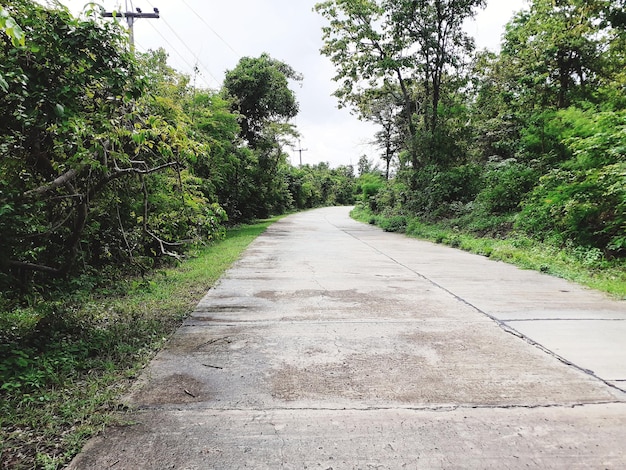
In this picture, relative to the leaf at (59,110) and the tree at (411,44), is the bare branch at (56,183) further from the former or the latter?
the tree at (411,44)

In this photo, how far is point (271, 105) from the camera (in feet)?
70.8

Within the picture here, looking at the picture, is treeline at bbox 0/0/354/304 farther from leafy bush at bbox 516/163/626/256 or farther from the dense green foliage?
leafy bush at bbox 516/163/626/256

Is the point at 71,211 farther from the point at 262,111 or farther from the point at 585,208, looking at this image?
the point at 262,111

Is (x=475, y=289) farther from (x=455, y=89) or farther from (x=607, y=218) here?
(x=455, y=89)

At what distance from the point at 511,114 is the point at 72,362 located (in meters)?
15.1

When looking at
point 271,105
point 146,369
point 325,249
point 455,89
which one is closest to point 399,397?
point 146,369

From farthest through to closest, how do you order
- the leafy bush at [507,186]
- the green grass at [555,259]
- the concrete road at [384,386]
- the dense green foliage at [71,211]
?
the leafy bush at [507,186], the green grass at [555,259], the dense green foliage at [71,211], the concrete road at [384,386]

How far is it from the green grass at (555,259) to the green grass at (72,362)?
231 inches

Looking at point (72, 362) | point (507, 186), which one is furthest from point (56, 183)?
point (507, 186)

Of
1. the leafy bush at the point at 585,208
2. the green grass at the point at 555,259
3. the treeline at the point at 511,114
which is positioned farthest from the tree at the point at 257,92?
the leafy bush at the point at 585,208

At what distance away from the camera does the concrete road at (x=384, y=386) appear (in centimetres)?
211

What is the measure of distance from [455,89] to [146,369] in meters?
16.8

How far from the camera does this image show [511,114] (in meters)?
14.0

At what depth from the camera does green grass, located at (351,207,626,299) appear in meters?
5.95
